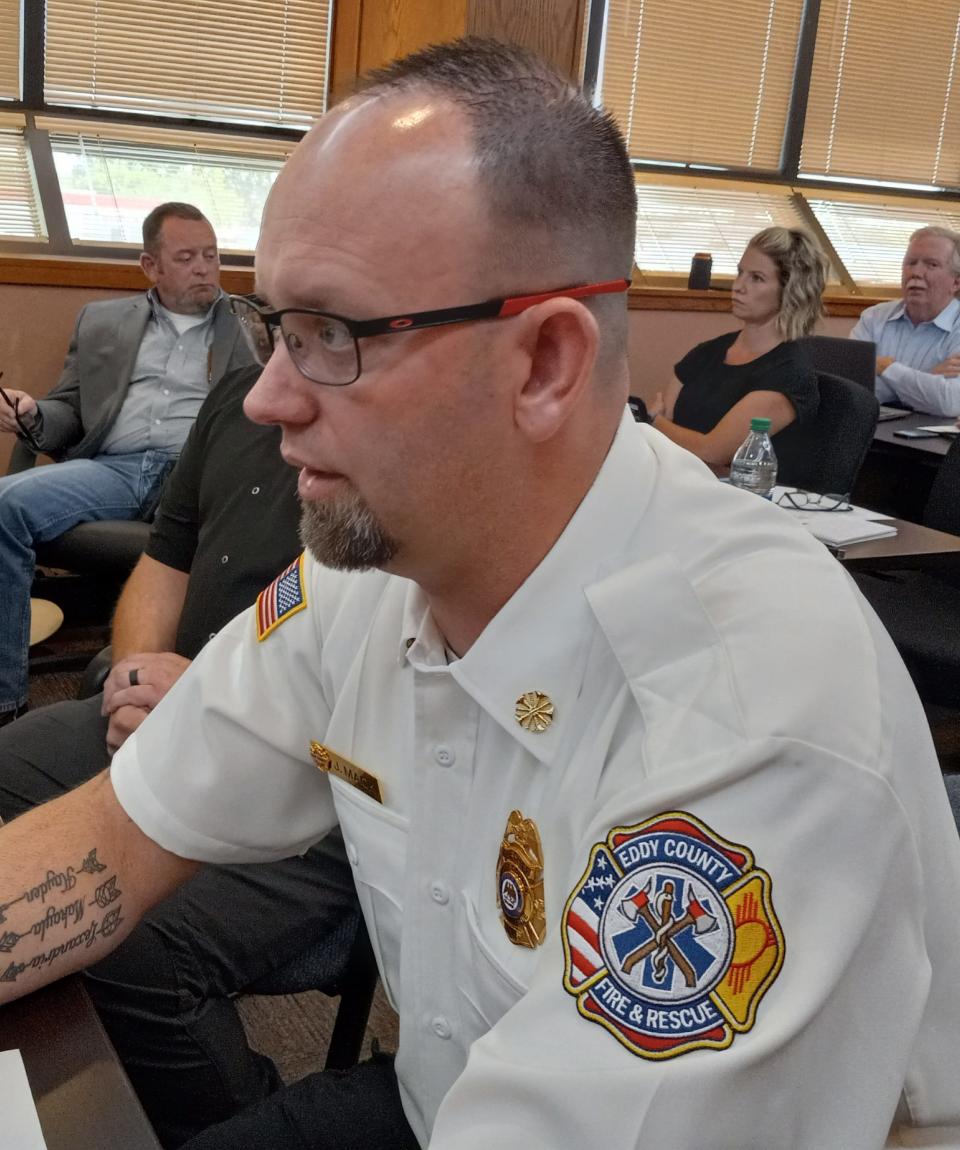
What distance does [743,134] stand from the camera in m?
5.66

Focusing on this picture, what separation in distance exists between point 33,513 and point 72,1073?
2.67 m

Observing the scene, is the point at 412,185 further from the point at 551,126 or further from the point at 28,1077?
the point at 28,1077

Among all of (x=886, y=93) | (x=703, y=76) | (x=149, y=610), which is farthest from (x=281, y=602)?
(x=886, y=93)

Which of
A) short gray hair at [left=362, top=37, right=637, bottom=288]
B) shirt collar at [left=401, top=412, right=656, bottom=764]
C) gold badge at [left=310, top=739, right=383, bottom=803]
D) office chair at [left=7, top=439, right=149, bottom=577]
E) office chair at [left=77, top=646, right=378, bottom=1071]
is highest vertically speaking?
short gray hair at [left=362, top=37, right=637, bottom=288]

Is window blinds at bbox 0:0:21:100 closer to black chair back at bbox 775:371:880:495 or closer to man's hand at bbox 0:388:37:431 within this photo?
man's hand at bbox 0:388:37:431

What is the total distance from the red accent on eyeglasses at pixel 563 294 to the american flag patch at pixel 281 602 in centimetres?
39

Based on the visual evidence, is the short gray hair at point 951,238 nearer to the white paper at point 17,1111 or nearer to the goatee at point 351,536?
the goatee at point 351,536

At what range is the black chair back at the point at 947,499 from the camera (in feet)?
9.88

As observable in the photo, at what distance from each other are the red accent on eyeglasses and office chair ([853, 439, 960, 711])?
1986 mm

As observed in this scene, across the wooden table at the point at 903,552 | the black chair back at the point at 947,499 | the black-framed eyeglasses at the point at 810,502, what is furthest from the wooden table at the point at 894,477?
the wooden table at the point at 903,552

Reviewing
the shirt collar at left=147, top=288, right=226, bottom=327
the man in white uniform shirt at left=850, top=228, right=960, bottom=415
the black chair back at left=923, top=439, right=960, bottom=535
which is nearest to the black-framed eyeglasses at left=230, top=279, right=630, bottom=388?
the black chair back at left=923, top=439, right=960, bottom=535

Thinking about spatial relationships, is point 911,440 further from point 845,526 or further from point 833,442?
point 845,526

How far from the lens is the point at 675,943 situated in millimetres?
671

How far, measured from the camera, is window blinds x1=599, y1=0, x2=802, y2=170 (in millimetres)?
5312
